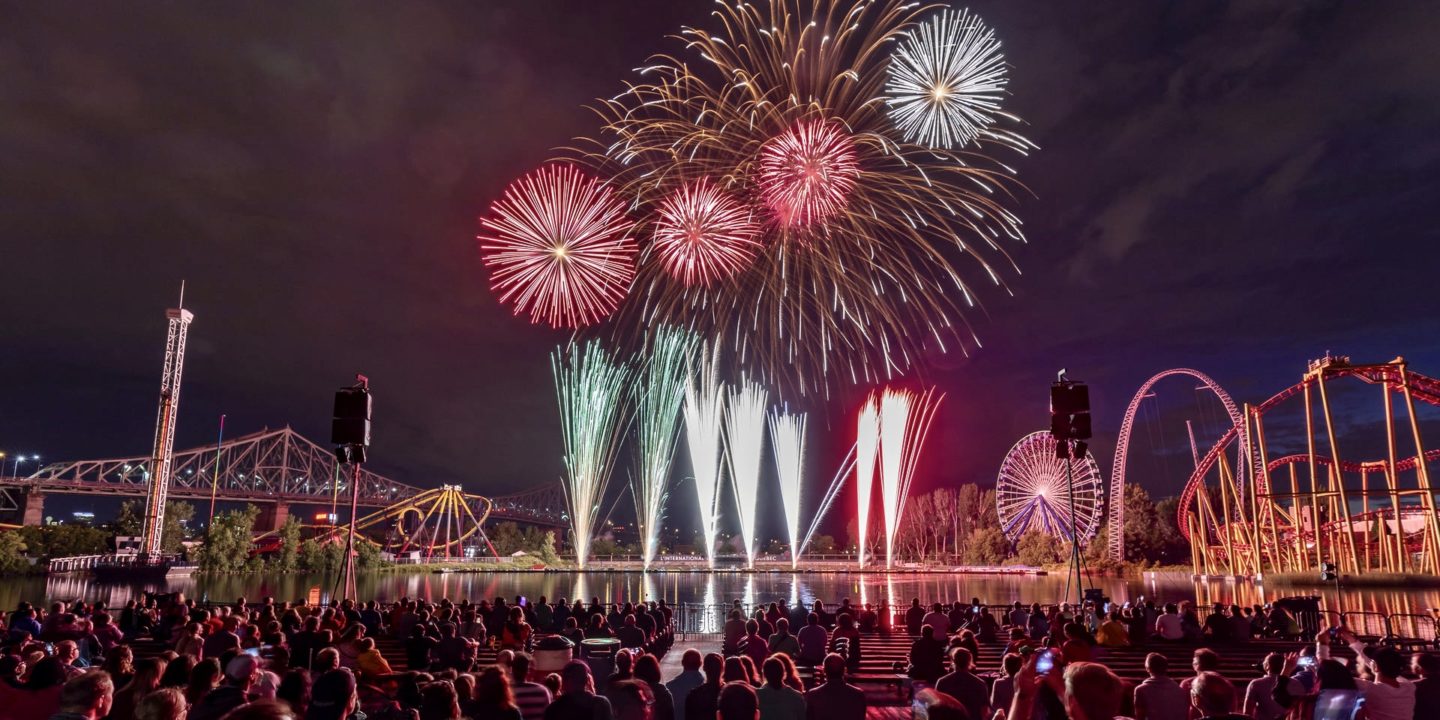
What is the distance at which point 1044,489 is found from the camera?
274 feet

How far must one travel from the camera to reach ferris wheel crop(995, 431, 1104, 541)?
270ft

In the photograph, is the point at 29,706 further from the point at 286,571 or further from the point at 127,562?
the point at 286,571

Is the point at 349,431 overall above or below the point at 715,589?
above

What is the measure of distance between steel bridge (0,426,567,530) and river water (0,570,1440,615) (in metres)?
52.9

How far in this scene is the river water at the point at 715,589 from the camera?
50188 millimetres

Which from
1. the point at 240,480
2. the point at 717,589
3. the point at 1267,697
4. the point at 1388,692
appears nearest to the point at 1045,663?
the point at 1267,697

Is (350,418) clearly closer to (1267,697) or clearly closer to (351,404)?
(351,404)

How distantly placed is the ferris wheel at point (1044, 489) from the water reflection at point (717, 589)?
6.23m

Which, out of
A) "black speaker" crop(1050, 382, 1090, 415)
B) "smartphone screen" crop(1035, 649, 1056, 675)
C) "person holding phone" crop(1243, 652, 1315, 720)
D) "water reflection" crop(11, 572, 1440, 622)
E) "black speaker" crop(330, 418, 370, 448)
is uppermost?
"black speaker" crop(1050, 382, 1090, 415)

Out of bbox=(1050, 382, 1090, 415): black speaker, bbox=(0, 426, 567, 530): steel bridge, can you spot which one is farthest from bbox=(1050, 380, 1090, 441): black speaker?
bbox=(0, 426, 567, 530): steel bridge

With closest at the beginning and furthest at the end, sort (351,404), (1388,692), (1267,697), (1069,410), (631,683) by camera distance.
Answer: (631,683)
(1267,697)
(1388,692)
(1069,410)
(351,404)

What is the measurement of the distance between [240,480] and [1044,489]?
171844 mm

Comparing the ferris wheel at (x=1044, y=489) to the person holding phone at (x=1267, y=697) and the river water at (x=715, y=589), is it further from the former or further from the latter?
the person holding phone at (x=1267, y=697)

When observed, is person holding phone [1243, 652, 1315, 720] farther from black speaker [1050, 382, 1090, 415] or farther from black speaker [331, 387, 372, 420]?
black speaker [331, 387, 372, 420]
